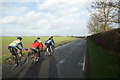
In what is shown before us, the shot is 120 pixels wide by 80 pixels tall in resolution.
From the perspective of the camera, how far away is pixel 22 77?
6.23 metres

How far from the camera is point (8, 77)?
632 centimetres

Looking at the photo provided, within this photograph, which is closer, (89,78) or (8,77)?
(89,78)

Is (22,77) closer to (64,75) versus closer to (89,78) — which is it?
(64,75)

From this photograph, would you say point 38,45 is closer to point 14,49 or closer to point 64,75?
point 14,49

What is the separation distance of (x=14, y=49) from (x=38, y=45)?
5.78 ft

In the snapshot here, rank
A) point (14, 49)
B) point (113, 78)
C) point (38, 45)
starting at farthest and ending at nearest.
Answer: point (38, 45) → point (14, 49) → point (113, 78)

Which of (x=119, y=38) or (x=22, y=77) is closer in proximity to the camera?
(x=22, y=77)

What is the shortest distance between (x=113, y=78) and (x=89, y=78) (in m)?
1.11

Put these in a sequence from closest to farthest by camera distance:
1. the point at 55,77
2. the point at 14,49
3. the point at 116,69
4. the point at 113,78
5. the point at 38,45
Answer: the point at 113,78
the point at 55,77
the point at 116,69
the point at 14,49
the point at 38,45

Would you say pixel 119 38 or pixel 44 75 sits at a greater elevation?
pixel 119 38

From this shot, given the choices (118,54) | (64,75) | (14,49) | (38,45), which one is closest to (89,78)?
(64,75)

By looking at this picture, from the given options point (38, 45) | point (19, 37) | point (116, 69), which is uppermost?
point (19, 37)

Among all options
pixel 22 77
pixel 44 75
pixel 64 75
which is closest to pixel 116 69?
pixel 64 75

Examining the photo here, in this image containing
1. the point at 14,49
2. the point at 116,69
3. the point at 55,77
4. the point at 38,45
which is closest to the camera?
the point at 55,77
